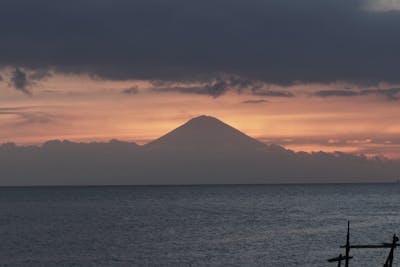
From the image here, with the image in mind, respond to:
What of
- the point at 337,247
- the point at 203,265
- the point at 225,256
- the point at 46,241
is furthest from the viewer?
the point at 46,241

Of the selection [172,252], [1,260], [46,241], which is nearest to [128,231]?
[46,241]

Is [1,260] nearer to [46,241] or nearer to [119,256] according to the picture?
[119,256]

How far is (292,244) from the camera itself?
8694cm

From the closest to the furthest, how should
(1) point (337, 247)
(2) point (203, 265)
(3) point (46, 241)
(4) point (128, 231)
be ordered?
(2) point (203, 265)
(1) point (337, 247)
(3) point (46, 241)
(4) point (128, 231)

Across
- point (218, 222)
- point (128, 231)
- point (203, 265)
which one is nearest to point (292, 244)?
point (203, 265)

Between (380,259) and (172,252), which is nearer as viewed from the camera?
(380,259)

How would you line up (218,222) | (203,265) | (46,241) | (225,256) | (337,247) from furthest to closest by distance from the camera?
(218,222) < (46,241) < (337,247) < (225,256) < (203,265)

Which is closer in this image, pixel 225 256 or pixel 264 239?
pixel 225 256

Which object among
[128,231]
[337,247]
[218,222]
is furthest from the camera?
[218,222]

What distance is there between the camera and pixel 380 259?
7062 centimetres

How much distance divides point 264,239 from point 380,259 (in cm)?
2477

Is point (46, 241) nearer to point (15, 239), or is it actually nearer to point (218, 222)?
point (15, 239)

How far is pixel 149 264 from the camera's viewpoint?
238ft

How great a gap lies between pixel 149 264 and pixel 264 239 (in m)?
25.1
